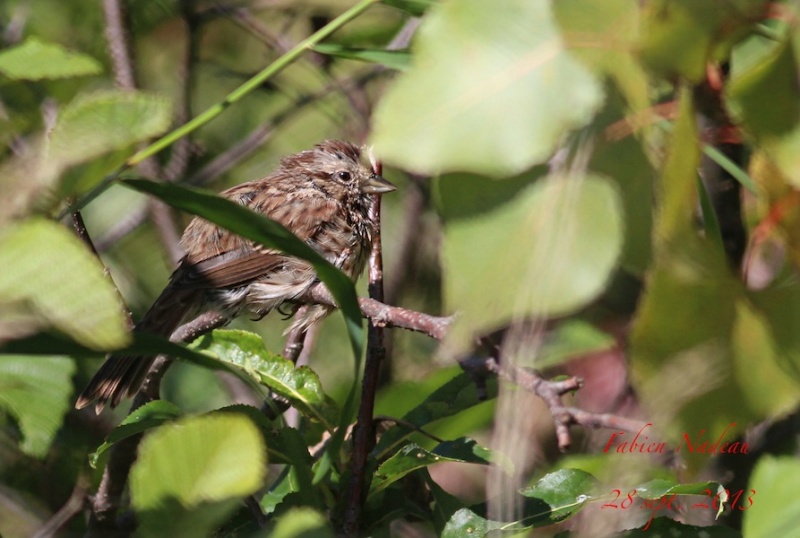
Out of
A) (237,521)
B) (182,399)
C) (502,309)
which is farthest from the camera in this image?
(182,399)

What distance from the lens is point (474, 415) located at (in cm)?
235

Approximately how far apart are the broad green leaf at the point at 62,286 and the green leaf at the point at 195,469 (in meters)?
0.12

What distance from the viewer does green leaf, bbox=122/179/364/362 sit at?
1160mm

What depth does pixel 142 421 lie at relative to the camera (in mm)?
1741

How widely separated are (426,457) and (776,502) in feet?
2.79

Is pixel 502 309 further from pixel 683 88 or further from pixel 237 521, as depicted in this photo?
pixel 237 521

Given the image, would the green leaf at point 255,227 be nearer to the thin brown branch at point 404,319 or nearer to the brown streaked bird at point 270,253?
the thin brown branch at point 404,319

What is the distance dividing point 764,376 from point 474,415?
1.69 meters

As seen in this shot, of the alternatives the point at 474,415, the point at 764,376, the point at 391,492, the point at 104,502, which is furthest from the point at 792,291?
the point at 104,502

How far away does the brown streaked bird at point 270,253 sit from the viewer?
3408 mm

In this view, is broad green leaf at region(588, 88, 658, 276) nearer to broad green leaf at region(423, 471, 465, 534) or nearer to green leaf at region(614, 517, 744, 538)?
green leaf at region(614, 517, 744, 538)

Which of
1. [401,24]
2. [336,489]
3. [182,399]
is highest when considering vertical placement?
[401,24]

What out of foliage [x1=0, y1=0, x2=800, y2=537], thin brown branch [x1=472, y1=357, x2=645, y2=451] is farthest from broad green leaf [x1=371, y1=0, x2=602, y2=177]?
thin brown branch [x1=472, y1=357, x2=645, y2=451]

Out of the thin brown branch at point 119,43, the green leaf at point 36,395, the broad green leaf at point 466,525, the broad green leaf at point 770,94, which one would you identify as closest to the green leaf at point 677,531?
the broad green leaf at point 466,525
